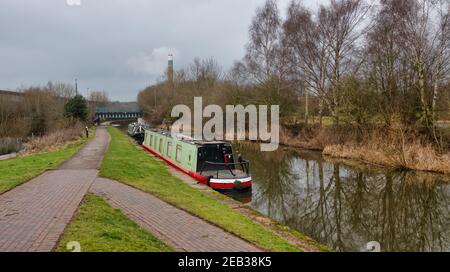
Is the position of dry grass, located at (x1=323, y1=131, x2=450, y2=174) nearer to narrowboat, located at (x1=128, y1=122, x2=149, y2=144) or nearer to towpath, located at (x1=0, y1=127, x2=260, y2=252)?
towpath, located at (x1=0, y1=127, x2=260, y2=252)

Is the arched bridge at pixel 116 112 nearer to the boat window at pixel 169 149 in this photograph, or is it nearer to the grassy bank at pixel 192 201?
the boat window at pixel 169 149

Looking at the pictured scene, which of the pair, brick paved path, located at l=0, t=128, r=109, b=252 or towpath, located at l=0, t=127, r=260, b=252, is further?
towpath, located at l=0, t=127, r=260, b=252

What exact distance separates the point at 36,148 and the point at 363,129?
22.0 m

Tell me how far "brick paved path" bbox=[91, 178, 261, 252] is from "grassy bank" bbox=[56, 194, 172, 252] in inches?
11.4

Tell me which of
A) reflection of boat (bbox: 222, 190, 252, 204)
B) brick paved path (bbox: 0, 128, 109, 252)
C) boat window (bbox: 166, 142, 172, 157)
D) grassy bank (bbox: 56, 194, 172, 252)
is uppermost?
boat window (bbox: 166, 142, 172, 157)

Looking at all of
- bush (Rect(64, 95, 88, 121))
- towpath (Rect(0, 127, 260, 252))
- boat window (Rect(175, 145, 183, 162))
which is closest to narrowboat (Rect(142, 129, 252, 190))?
boat window (Rect(175, 145, 183, 162))

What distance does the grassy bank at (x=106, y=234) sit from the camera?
5426mm

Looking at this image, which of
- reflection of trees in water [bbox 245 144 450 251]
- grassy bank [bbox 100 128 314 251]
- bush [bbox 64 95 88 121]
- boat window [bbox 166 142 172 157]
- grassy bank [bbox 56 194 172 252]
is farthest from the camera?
bush [bbox 64 95 88 121]

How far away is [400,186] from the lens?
14602 mm

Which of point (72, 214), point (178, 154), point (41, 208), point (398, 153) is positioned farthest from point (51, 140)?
point (398, 153)

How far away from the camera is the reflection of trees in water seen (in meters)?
9.24
